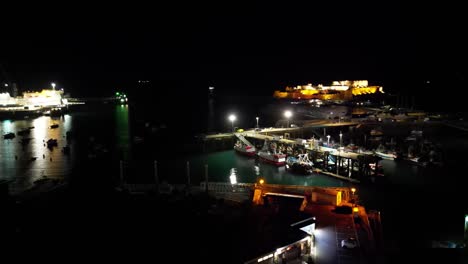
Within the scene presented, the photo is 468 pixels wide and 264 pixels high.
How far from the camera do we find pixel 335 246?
10.8 metres

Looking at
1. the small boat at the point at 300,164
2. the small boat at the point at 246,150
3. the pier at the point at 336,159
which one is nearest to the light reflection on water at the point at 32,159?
the small boat at the point at 246,150

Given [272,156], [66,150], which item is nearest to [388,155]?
[272,156]

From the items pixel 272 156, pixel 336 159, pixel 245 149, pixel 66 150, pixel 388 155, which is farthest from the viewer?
pixel 66 150

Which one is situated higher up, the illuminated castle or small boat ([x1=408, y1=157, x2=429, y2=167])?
the illuminated castle

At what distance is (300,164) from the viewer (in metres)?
25.7

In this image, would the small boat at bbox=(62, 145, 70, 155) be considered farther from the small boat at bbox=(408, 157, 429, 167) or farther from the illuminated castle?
the illuminated castle

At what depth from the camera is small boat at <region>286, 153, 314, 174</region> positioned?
25500mm

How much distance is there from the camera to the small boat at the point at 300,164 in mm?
25500

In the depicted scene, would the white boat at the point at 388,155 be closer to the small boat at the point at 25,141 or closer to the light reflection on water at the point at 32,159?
the light reflection on water at the point at 32,159

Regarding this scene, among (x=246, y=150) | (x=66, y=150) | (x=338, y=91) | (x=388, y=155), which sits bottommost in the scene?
(x=388, y=155)

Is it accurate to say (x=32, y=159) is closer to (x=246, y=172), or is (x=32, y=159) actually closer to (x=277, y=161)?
(x=246, y=172)

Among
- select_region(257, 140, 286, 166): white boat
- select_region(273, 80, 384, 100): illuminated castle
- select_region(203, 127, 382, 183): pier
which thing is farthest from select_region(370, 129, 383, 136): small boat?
select_region(273, 80, 384, 100): illuminated castle

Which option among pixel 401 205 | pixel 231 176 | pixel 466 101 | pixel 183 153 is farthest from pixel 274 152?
pixel 466 101

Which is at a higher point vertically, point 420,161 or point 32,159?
point 32,159
